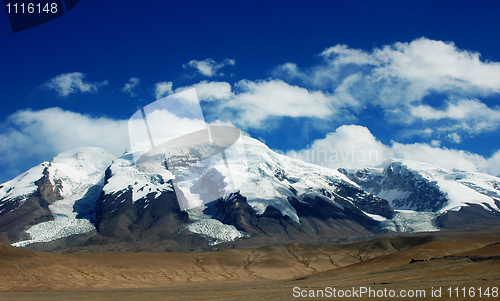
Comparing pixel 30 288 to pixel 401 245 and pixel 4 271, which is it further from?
pixel 401 245

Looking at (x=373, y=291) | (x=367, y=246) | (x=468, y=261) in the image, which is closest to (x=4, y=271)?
(x=373, y=291)

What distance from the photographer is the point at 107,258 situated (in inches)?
5054

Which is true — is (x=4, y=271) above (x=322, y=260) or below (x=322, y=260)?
above

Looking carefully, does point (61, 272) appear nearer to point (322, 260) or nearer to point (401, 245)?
point (322, 260)

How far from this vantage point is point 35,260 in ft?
364

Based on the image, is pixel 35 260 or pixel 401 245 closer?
pixel 35 260

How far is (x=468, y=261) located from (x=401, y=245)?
118612 millimetres

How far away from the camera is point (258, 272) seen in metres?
135

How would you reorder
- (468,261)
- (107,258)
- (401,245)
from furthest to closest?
(401,245) → (107,258) → (468,261)

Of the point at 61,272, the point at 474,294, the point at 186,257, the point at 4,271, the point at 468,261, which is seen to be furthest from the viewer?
the point at 186,257

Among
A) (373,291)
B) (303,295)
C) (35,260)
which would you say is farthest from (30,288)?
(373,291)

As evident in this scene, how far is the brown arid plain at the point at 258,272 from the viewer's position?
166 ft

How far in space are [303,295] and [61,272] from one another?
3413 inches

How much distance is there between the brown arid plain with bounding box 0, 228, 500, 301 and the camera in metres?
50.7
